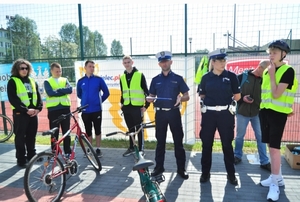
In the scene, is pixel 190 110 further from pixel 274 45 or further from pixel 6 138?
pixel 6 138

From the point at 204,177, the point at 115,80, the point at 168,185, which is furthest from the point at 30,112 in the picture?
the point at 204,177

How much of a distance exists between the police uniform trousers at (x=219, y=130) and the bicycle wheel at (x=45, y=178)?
7.19 feet

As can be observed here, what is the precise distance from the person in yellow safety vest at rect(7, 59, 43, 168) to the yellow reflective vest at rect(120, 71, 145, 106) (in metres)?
1.75

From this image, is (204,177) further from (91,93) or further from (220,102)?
(91,93)

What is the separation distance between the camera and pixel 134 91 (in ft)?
15.5

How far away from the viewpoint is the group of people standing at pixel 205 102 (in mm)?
3260

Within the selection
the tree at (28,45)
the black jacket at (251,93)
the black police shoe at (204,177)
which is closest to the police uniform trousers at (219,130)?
the black police shoe at (204,177)

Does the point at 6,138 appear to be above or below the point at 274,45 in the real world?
below

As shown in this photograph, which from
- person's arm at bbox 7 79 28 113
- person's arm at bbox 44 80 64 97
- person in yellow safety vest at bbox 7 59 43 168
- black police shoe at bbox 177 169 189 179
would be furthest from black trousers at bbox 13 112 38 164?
black police shoe at bbox 177 169 189 179

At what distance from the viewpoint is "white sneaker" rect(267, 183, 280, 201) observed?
317 centimetres

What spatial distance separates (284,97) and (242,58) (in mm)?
2561

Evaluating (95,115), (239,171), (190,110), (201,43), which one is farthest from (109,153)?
(201,43)

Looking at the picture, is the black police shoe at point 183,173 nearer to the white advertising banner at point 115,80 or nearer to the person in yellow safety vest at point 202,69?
the white advertising banner at point 115,80

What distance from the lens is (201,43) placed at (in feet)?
17.3
